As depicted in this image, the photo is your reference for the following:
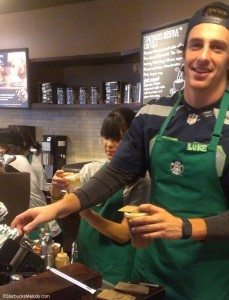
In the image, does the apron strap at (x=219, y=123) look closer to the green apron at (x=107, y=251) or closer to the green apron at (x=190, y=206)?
the green apron at (x=190, y=206)

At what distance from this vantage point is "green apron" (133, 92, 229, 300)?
132 cm

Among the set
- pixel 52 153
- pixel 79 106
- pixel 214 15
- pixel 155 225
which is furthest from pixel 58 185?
pixel 52 153

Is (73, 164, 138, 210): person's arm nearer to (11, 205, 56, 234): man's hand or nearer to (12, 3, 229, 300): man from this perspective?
(12, 3, 229, 300): man

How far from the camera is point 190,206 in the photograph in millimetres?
1348

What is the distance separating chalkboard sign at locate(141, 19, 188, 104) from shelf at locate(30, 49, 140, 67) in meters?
0.63

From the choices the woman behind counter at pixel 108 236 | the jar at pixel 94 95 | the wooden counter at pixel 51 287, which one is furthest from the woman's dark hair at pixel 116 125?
the jar at pixel 94 95

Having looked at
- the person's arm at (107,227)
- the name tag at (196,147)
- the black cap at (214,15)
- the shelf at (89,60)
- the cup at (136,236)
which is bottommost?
the person's arm at (107,227)

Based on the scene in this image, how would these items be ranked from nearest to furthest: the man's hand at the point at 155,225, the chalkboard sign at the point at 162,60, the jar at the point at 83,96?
the man's hand at the point at 155,225
the chalkboard sign at the point at 162,60
the jar at the point at 83,96

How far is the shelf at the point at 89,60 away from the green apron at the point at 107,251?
7.84ft

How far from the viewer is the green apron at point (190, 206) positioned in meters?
1.32

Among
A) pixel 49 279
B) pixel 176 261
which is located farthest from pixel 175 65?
pixel 49 279

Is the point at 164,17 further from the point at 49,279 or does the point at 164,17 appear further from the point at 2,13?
the point at 49,279

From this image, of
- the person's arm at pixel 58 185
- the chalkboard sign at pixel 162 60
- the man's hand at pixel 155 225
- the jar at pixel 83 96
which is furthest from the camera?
the jar at pixel 83 96

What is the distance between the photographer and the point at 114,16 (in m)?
4.74
